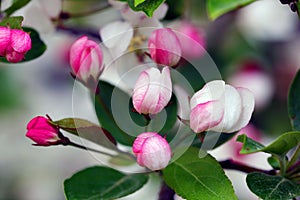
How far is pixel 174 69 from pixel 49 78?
1457mm

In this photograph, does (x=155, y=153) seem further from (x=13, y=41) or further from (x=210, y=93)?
(x=13, y=41)

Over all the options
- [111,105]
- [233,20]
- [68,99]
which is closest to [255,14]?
[233,20]

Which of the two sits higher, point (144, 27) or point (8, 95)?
point (144, 27)

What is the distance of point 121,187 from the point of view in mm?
1137

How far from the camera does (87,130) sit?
1008 millimetres

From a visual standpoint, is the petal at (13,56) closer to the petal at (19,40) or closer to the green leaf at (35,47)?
the petal at (19,40)

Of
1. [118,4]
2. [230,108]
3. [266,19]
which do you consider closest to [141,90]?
[230,108]

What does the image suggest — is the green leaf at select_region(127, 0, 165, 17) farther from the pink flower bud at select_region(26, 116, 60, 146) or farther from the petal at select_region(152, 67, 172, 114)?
the pink flower bud at select_region(26, 116, 60, 146)

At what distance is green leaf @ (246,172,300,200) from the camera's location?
971mm

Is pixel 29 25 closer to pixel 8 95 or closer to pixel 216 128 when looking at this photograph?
pixel 216 128

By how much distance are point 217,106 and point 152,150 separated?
0.34ft

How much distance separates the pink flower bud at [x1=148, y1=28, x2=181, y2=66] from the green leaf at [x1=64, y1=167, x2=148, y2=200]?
21 cm

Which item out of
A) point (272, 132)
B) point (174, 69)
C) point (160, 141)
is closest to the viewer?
point (160, 141)

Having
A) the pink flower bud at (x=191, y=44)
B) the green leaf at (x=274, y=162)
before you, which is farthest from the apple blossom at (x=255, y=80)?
the green leaf at (x=274, y=162)
